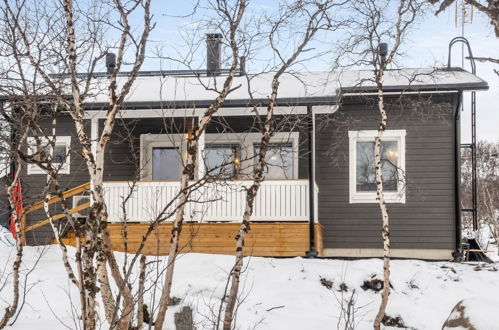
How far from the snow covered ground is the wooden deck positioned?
51cm

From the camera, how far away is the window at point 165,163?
15164 millimetres

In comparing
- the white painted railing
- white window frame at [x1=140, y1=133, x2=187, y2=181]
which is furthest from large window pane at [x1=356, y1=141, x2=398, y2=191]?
white window frame at [x1=140, y1=133, x2=187, y2=181]

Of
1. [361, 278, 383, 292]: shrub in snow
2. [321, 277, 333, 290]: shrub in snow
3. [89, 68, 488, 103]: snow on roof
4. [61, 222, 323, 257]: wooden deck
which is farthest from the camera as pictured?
[89, 68, 488, 103]: snow on roof

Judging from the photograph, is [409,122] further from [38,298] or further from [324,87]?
[38,298]

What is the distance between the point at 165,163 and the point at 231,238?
3.32 m

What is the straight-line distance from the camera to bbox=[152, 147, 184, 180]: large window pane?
597 inches

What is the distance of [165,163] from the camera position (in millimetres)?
15227

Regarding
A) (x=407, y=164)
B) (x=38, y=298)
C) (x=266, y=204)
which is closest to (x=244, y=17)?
(x=266, y=204)

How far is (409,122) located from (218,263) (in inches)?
217

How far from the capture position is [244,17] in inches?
360

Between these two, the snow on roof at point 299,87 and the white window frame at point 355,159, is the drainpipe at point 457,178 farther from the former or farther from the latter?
the white window frame at point 355,159

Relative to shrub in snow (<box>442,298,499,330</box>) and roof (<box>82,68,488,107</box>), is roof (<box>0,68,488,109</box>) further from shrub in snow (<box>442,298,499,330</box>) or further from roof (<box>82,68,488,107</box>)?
shrub in snow (<box>442,298,499,330</box>)

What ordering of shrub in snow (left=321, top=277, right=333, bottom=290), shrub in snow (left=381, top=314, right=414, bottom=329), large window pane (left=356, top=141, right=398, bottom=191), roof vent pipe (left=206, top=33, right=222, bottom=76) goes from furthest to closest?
large window pane (left=356, top=141, right=398, bottom=191) < shrub in snow (left=321, top=277, right=333, bottom=290) < shrub in snow (left=381, top=314, right=414, bottom=329) < roof vent pipe (left=206, top=33, right=222, bottom=76)

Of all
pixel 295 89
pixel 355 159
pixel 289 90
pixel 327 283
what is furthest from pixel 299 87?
pixel 327 283
